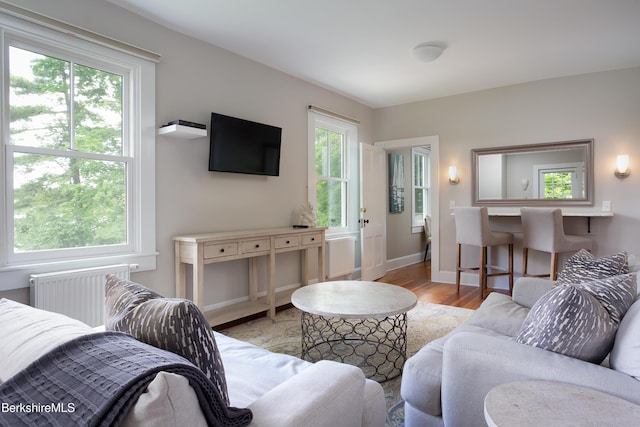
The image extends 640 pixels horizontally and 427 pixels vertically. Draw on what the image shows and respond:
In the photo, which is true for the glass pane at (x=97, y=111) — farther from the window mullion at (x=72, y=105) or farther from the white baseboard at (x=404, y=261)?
the white baseboard at (x=404, y=261)

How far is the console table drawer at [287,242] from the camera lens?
11.3 feet

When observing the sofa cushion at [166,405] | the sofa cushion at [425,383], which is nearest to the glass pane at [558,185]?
the sofa cushion at [425,383]

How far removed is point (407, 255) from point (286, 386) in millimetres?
5910

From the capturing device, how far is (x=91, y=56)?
2.51 metres

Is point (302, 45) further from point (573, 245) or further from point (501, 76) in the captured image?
point (573, 245)

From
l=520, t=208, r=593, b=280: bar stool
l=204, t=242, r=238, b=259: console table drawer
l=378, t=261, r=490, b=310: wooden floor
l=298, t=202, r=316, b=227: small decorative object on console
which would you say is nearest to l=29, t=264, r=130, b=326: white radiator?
l=204, t=242, r=238, b=259: console table drawer

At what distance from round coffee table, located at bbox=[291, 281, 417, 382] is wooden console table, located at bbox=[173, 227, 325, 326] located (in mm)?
704

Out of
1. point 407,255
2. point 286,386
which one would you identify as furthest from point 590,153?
point 286,386

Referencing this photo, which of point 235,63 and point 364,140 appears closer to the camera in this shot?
point 235,63

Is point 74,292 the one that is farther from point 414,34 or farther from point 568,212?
point 568,212

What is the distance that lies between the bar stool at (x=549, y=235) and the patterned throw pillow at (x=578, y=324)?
2.76 m

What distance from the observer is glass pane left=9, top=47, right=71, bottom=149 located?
2.24m

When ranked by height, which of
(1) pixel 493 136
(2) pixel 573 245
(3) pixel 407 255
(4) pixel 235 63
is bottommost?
(3) pixel 407 255

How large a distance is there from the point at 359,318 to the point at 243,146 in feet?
6.84
